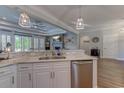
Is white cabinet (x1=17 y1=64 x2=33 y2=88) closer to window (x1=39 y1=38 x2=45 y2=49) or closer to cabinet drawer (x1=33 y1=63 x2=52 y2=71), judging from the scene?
cabinet drawer (x1=33 y1=63 x2=52 y2=71)

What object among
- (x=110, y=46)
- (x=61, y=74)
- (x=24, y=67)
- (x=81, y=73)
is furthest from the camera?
(x=110, y=46)

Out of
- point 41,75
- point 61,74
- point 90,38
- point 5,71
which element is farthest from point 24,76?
point 90,38

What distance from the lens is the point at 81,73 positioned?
332cm

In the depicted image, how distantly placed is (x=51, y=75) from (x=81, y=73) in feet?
2.48

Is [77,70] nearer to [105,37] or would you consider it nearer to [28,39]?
[28,39]

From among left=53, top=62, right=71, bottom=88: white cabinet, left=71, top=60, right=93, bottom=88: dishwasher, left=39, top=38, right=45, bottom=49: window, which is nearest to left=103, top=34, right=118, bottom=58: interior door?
left=39, top=38, right=45, bottom=49: window

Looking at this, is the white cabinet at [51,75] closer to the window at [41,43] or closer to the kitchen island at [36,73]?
the kitchen island at [36,73]

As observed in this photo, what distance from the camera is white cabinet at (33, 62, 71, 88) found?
9.54 feet

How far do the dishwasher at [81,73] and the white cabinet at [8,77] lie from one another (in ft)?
4.34

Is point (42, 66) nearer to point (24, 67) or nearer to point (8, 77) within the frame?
point (24, 67)

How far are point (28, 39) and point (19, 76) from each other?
6.74 feet

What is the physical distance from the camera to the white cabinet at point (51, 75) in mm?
2908

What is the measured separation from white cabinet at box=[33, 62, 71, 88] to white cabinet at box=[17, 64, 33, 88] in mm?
103
